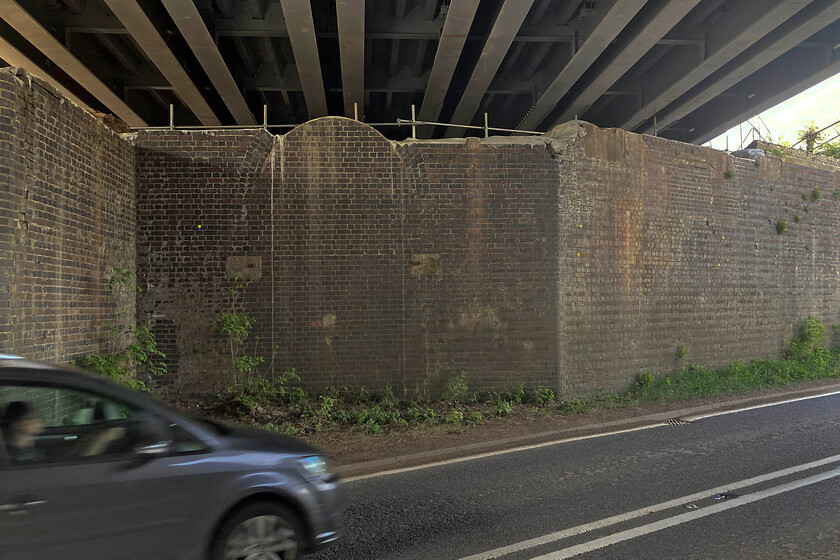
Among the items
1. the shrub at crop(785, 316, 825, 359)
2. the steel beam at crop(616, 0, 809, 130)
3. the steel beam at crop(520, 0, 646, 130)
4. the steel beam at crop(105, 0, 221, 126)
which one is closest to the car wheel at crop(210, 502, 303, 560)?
the steel beam at crop(105, 0, 221, 126)

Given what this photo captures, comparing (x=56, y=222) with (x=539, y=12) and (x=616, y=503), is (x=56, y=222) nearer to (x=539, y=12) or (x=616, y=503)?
(x=616, y=503)

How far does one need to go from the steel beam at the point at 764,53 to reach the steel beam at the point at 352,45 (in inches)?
339

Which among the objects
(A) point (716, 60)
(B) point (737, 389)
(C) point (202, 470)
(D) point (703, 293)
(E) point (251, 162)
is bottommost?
(B) point (737, 389)

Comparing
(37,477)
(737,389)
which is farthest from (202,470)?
(737,389)

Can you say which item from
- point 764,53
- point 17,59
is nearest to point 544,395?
point 764,53

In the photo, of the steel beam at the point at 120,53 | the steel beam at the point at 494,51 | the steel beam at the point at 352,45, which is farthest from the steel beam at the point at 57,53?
the steel beam at the point at 494,51

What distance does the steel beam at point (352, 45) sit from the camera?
33.0 feet

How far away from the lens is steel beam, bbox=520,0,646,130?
401 inches

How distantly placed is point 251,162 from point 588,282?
253 inches

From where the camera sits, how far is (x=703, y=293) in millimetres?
12297

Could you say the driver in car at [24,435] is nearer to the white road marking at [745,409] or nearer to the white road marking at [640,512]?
the white road marking at [640,512]

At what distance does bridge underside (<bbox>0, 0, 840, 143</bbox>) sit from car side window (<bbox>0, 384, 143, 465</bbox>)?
8516mm

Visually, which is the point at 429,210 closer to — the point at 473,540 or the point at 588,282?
the point at 588,282

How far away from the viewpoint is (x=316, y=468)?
386 centimetres
